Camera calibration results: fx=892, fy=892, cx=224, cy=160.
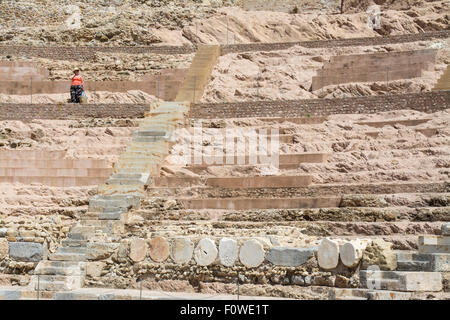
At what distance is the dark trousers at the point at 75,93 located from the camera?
25.3 metres

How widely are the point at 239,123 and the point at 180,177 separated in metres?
4.04

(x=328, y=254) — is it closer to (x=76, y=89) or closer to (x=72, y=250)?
(x=72, y=250)

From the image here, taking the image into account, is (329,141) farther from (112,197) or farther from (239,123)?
(112,197)

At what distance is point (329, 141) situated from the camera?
774 inches

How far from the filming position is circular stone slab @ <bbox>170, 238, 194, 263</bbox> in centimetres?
1398

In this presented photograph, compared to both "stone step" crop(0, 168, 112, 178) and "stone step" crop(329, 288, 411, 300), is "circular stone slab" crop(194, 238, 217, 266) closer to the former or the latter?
"stone step" crop(329, 288, 411, 300)

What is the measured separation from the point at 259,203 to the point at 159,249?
299 centimetres

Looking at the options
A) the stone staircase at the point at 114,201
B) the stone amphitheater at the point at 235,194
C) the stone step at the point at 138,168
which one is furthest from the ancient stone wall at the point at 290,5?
the stone step at the point at 138,168

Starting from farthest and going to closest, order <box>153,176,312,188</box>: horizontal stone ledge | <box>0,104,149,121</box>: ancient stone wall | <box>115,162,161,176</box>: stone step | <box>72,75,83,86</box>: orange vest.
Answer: <box>72,75,83,86</box>: orange vest
<box>0,104,149,121</box>: ancient stone wall
<box>115,162,161,176</box>: stone step
<box>153,176,312,188</box>: horizontal stone ledge

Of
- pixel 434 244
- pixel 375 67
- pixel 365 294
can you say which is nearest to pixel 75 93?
pixel 375 67

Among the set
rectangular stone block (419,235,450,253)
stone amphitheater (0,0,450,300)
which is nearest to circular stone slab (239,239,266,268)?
stone amphitheater (0,0,450,300)

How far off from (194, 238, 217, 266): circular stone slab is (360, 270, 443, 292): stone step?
276cm
